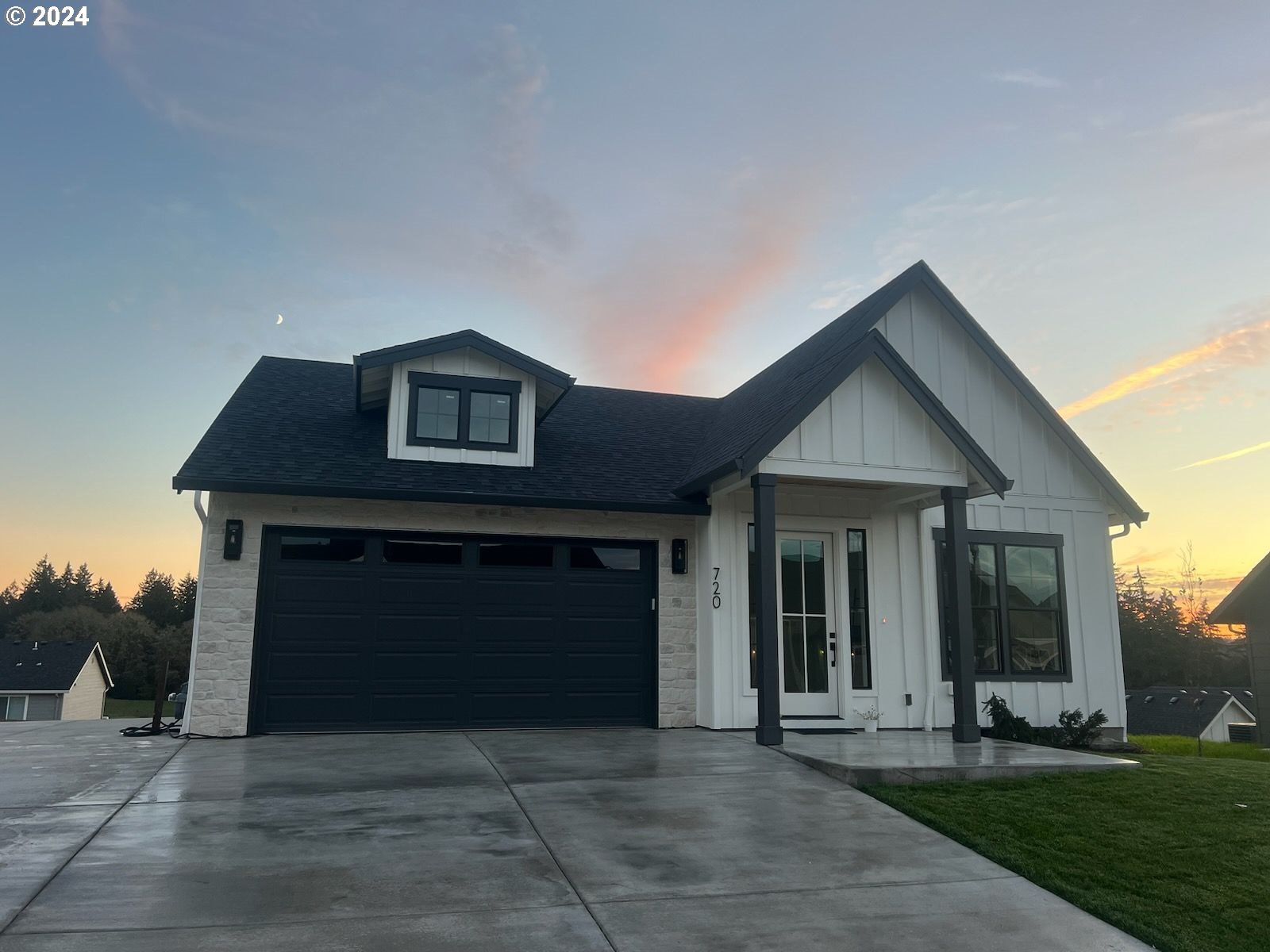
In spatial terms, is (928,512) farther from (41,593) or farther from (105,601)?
(41,593)

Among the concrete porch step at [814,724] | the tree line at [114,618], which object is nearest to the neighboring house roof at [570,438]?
the concrete porch step at [814,724]

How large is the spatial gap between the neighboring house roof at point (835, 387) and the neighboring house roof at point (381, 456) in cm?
64

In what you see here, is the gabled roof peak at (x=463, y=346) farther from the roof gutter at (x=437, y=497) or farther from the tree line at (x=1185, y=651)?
the tree line at (x=1185, y=651)

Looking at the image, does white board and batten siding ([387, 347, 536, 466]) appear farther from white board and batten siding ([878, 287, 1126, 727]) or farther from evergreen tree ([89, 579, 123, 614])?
evergreen tree ([89, 579, 123, 614])

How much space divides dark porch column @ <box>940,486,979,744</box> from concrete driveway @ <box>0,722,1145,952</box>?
9.00ft

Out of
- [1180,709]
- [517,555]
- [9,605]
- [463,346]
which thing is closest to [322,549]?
[517,555]

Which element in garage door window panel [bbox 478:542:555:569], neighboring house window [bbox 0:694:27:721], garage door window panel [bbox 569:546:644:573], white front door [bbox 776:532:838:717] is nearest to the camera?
garage door window panel [bbox 478:542:555:569]

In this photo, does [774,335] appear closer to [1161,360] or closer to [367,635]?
A: [1161,360]

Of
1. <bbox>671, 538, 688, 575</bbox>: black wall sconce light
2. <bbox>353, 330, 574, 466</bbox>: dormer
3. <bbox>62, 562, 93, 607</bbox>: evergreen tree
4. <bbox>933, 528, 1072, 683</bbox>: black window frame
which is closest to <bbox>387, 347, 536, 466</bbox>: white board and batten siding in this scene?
<bbox>353, 330, 574, 466</bbox>: dormer

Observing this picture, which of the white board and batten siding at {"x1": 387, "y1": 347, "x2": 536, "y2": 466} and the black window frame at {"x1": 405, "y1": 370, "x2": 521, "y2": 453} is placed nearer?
the white board and batten siding at {"x1": 387, "y1": 347, "x2": 536, "y2": 466}

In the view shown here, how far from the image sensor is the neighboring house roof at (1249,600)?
52.7 feet

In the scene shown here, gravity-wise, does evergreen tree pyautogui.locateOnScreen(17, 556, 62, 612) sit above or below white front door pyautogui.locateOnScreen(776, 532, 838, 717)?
above

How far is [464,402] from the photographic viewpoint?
11961 mm

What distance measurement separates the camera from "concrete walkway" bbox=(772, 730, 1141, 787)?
7672 mm
